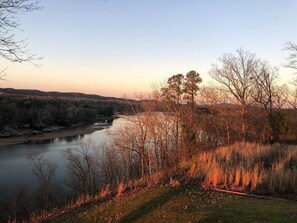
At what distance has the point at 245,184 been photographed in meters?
10.3

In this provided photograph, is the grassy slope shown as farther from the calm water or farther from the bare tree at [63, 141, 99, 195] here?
the calm water

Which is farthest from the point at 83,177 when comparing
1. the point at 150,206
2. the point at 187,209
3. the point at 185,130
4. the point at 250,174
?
the point at 187,209

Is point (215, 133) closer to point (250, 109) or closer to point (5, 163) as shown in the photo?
point (250, 109)

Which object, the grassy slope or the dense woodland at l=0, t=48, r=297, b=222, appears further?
the dense woodland at l=0, t=48, r=297, b=222

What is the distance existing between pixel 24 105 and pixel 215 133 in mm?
91154

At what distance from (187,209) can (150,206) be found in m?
1.24

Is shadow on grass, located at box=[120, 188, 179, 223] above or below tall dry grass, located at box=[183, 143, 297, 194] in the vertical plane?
below

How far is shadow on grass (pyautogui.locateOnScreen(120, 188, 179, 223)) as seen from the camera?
867 centimetres

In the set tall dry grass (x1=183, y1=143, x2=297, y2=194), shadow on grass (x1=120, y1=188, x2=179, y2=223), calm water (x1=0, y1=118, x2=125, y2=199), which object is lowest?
calm water (x1=0, y1=118, x2=125, y2=199)

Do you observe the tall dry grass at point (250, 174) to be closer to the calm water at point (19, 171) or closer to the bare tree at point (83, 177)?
the bare tree at point (83, 177)

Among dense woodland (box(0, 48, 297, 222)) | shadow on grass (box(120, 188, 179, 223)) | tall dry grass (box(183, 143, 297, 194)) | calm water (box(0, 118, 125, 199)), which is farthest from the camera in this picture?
calm water (box(0, 118, 125, 199))

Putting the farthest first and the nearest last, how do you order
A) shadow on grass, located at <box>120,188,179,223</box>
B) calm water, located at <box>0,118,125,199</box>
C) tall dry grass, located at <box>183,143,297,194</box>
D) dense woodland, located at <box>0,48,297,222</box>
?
calm water, located at <box>0,118,125,199</box> → dense woodland, located at <box>0,48,297,222</box> → tall dry grass, located at <box>183,143,297,194</box> → shadow on grass, located at <box>120,188,179,223</box>

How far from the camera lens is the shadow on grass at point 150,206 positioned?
8.67 m

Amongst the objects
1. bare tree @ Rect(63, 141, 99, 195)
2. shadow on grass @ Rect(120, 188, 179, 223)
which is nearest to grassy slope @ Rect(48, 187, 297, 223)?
shadow on grass @ Rect(120, 188, 179, 223)
